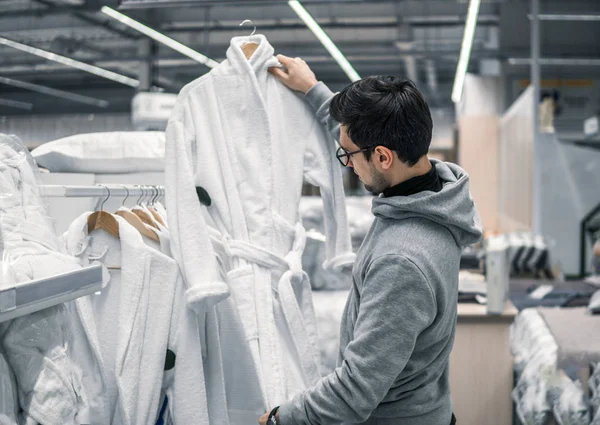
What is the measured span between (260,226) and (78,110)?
1928 cm

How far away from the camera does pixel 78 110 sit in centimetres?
2005

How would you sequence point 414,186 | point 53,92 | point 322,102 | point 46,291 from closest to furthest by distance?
1. point 46,291
2. point 414,186
3. point 322,102
4. point 53,92

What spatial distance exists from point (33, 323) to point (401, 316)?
2.44 ft

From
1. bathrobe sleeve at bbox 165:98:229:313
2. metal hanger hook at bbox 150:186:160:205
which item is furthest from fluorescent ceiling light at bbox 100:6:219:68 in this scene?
Answer: bathrobe sleeve at bbox 165:98:229:313

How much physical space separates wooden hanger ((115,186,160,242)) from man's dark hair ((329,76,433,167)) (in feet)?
2.75

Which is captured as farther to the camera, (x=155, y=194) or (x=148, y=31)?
(x=148, y=31)

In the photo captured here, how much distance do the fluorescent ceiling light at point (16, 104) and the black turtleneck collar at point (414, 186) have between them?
19172mm

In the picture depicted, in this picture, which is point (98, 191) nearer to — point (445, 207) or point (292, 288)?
point (292, 288)

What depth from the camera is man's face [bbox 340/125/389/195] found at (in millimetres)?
1538

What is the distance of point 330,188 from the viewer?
236 centimetres

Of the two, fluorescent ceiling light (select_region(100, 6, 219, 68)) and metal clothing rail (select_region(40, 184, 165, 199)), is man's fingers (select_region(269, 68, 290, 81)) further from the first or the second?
fluorescent ceiling light (select_region(100, 6, 219, 68))

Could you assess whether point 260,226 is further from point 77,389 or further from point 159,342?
point 77,389

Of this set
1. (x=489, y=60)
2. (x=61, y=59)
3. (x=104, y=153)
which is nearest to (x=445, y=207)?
(x=104, y=153)

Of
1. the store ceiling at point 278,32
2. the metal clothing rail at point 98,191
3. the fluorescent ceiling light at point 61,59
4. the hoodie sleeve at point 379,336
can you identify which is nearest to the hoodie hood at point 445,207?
the hoodie sleeve at point 379,336
